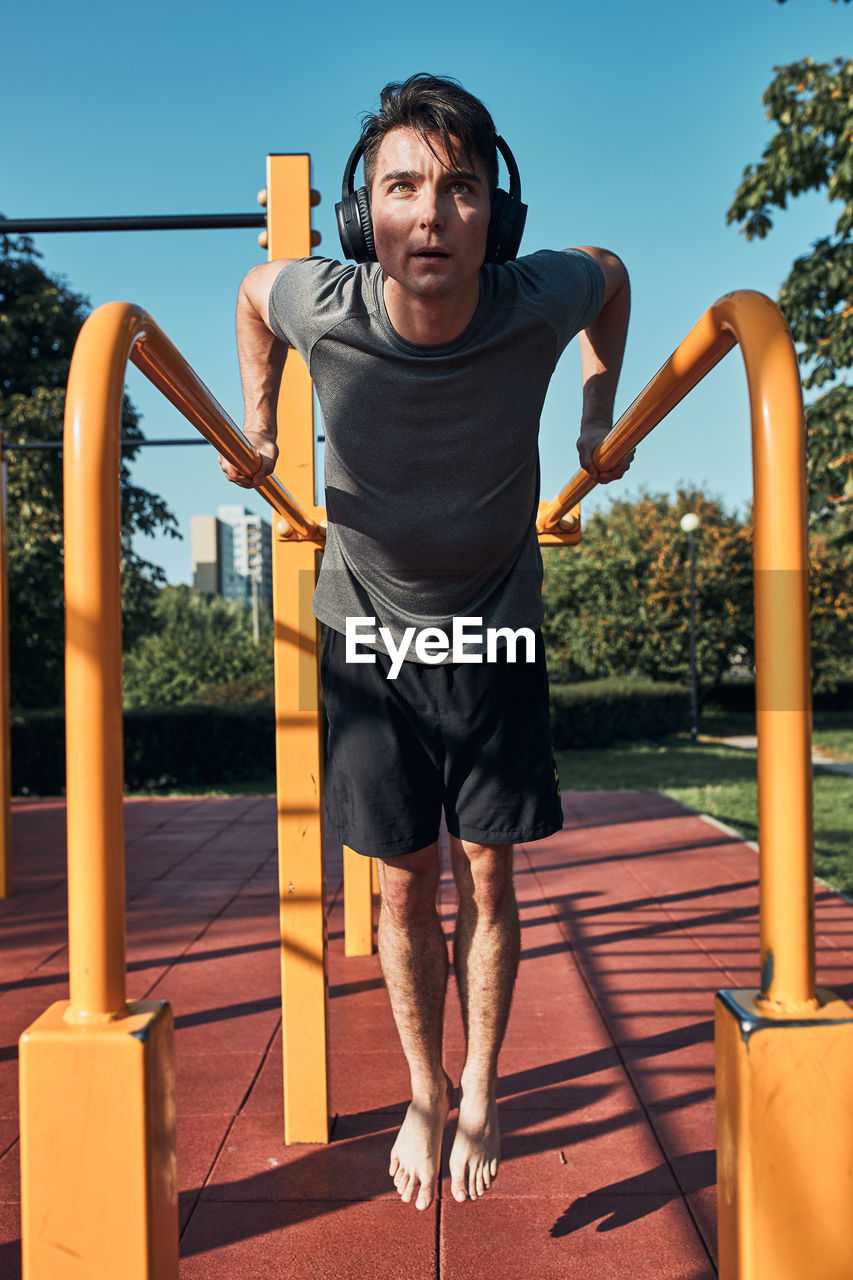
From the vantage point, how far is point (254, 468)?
1358mm

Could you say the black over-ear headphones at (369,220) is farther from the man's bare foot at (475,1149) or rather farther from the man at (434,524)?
the man's bare foot at (475,1149)

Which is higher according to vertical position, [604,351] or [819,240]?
[819,240]

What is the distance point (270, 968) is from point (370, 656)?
1805 mm

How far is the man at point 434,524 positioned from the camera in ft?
4.26

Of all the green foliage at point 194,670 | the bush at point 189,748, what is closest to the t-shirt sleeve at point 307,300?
the bush at point 189,748

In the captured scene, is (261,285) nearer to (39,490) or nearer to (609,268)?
(609,268)

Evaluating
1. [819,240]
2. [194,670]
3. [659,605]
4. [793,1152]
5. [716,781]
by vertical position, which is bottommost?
[716,781]

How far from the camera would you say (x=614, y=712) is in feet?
40.8

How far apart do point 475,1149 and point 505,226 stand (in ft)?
4.48

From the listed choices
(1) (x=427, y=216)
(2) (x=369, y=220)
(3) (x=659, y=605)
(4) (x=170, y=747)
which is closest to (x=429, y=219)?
(1) (x=427, y=216)

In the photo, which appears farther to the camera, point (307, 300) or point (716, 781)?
point (716, 781)

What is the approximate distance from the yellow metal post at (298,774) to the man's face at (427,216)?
0.62 m

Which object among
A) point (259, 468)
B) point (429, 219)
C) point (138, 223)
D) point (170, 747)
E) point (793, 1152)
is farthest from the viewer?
point (170, 747)

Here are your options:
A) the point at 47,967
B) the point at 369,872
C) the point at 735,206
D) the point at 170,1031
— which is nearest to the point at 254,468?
the point at 170,1031
